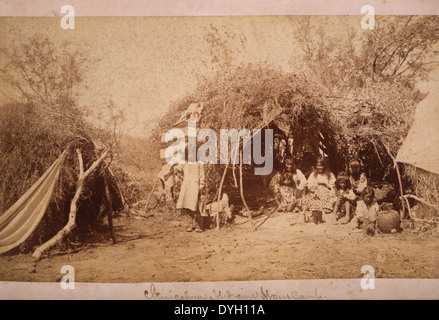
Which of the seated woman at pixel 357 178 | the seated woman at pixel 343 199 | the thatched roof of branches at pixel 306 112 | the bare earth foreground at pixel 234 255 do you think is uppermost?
the thatched roof of branches at pixel 306 112

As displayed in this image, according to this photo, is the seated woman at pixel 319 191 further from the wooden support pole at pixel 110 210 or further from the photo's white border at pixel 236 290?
the wooden support pole at pixel 110 210

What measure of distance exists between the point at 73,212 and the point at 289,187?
101 inches

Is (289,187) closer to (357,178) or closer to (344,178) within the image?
(344,178)

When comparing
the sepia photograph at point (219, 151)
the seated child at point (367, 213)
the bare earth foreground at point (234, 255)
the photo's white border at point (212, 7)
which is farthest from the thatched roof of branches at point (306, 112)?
the bare earth foreground at point (234, 255)

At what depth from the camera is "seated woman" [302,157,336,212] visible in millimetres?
4734

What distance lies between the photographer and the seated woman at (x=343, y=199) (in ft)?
15.6

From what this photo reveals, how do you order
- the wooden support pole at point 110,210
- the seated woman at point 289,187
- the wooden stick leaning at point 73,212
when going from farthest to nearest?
the seated woman at point 289,187
the wooden support pole at point 110,210
the wooden stick leaning at point 73,212

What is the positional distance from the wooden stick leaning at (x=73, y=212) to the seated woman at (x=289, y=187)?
2090mm

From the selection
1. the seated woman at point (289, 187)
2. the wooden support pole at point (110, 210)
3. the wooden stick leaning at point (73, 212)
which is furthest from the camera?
the seated woman at point (289, 187)

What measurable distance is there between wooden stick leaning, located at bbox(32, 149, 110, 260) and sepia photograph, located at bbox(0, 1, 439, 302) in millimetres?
16

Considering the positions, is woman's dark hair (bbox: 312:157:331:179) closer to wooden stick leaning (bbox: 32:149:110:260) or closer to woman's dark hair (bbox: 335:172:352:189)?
woman's dark hair (bbox: 335:172:352:189)
